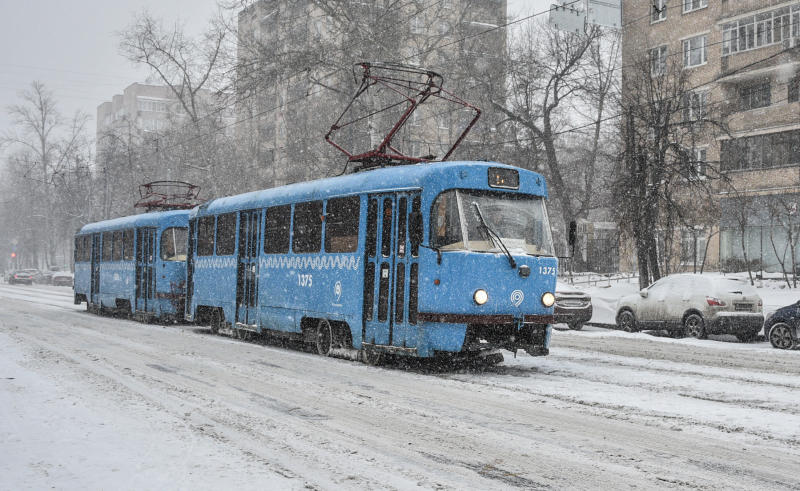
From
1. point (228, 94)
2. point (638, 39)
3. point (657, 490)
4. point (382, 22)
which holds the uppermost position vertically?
point (638, 39)

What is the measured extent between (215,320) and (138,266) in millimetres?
6189

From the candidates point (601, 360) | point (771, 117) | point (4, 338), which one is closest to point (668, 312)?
point (601, 360)

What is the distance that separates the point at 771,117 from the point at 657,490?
38.3 m

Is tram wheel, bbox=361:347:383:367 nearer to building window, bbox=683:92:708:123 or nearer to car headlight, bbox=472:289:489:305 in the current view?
car headlight, bbox=472:289:489:305

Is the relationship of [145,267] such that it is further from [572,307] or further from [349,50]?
[349,50]

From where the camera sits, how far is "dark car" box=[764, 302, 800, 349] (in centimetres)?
1784

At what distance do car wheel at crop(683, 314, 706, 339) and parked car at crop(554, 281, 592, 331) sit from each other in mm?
3447

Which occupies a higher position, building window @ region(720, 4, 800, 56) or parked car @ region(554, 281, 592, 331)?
building window @ region(720, 4, 800, 56)

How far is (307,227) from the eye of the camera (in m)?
15.3

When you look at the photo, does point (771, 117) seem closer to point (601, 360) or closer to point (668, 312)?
point (668, 312)

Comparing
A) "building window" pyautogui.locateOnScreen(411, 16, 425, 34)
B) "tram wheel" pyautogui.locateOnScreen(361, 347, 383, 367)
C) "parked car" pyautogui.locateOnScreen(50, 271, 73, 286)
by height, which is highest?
"building window" pyautogui.locateOnScreen(411, 16, 425, 34)

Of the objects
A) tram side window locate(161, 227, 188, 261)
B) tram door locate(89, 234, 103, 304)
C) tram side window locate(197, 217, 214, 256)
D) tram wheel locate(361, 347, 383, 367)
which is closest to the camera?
tram wheel locate(361, 347, 383, 367)

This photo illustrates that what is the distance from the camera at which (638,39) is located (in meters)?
47.8

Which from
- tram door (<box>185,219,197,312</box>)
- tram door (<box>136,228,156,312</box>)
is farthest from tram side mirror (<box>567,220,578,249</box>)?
tram door (<box>136,228,156,312</box>)
